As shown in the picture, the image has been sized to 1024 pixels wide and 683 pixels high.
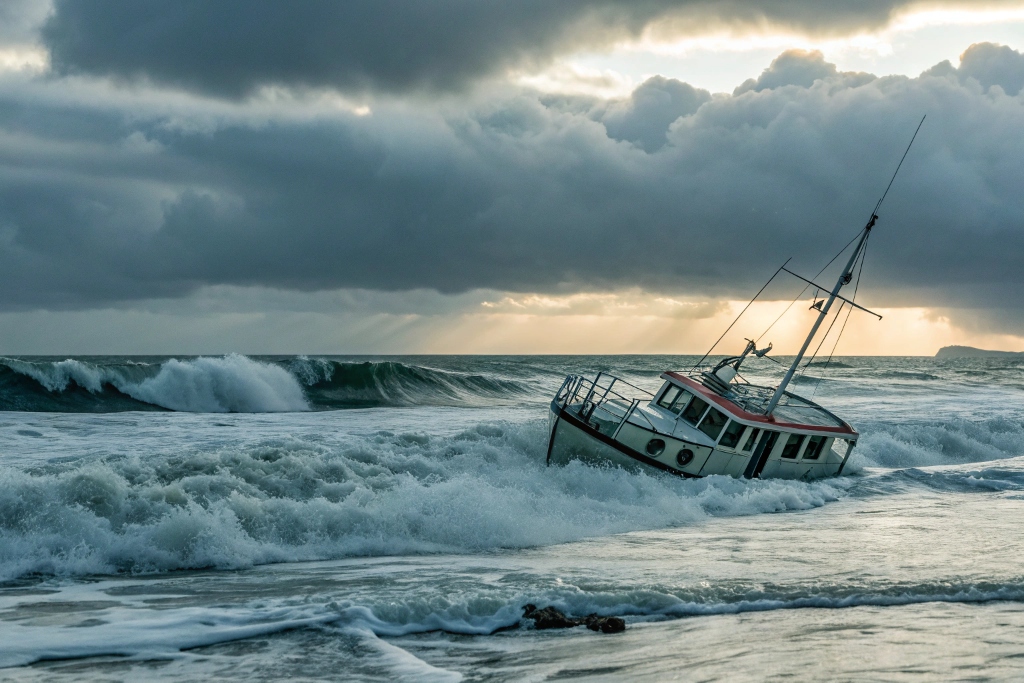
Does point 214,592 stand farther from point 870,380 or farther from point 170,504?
point 870,380

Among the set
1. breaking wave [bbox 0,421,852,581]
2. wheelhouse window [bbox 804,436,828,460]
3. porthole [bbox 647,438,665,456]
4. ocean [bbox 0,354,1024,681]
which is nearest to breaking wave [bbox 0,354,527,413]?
ocean [bbox 0,354,1024,681]

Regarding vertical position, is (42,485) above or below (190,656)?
above

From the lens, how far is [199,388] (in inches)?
1432

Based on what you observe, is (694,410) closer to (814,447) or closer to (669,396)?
(669,396)

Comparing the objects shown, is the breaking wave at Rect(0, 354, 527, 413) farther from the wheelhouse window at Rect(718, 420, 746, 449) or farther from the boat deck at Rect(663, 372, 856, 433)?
the wheelhouse window at Rect(718, 420, 746, 449)

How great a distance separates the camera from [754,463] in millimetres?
19109

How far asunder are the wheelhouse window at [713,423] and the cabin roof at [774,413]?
0.21 metres

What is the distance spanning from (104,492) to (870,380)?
212 feet

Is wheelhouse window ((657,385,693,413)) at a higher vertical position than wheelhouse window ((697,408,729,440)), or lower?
higher

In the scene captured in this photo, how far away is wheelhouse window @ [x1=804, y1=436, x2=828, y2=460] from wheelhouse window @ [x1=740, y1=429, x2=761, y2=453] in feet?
5.83

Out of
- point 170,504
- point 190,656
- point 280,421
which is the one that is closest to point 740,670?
point 190,656

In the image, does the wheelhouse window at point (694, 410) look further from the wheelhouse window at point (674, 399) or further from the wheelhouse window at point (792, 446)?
the wheelhouse window at point (792, 446)

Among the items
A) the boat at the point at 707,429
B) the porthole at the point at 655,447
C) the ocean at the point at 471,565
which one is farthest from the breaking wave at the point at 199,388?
the porthole at the point at 655,447

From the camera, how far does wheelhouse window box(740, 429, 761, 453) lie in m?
18.9
